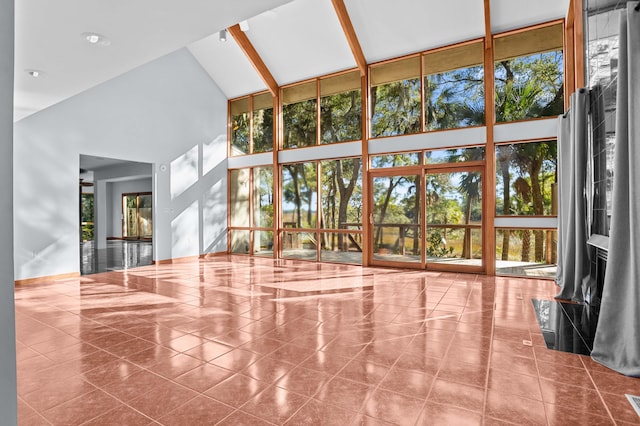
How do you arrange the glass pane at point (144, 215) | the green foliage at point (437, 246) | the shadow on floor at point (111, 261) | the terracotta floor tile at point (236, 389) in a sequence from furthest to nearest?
the glass pane at point (144, 215) → the shadow on floor at point (111, 261) → the green foliage at point (437, 246) → the terracotta floor tile at point (236, 389)

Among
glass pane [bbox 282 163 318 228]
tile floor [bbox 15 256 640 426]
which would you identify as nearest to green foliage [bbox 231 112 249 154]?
glass pane [bbox 282 163 318 228]

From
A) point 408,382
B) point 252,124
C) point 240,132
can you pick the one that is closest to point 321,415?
point 408,382

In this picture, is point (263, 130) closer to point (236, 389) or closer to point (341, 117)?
point (341, 117)

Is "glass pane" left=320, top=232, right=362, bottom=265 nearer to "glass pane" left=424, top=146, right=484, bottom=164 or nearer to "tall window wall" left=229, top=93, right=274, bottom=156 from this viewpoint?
"glass pane" left=424, top=146, right=484, bottom=164

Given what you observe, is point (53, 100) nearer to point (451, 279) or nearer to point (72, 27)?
point (72, 27)

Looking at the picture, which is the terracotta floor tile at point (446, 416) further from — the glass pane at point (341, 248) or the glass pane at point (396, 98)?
the glass pane at point (396, 98)

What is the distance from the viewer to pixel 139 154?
7.37 metres

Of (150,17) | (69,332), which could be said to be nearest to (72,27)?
(150,17)

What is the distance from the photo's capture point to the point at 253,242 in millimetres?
9180

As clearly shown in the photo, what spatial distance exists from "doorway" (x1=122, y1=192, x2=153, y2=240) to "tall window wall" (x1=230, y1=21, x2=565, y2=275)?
6.43 meters

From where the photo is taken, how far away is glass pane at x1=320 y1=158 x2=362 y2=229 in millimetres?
7715

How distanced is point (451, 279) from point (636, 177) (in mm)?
3670

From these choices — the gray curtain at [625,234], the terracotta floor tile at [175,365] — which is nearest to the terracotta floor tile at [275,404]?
the terracotta floor tile at [175,365]

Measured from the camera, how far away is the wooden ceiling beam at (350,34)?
21.4 ft
